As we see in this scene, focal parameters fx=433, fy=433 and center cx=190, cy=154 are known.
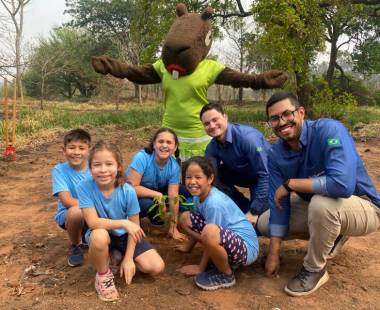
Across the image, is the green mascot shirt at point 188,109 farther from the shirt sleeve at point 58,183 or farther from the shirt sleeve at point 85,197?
the shirt sleeve at point 85,197

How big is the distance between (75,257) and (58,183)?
1.70 ft

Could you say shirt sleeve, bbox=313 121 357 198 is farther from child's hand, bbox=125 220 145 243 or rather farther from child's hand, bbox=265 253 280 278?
child's hand, bbox=125 220 145 243

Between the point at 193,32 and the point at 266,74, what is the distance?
772 mm

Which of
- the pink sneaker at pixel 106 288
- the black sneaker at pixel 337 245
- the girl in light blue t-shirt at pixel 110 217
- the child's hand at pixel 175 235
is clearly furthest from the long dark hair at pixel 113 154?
the black sneaker at pixel 337 245

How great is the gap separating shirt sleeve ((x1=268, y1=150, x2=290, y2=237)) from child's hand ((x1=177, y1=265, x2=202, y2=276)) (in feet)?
1.69

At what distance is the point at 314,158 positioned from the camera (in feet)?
8.30

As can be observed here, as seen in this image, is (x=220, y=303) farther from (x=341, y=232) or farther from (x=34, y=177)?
(x=34, y=177)

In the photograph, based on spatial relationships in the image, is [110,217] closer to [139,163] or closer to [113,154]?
[113,154]

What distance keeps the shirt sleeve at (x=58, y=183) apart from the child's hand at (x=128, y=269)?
707 mm

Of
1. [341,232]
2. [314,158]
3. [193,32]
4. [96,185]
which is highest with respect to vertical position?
[193,32]

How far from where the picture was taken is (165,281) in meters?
2.69

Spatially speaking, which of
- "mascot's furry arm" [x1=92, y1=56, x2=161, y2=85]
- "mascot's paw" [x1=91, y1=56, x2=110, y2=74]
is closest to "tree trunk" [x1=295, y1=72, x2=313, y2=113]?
"mascot's furry arm" [x1=92, y1=56, x2=161, y2=85]

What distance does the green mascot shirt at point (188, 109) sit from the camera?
3.78 meters

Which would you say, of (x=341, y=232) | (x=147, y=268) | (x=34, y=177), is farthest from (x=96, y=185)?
(x=34, y=177)
